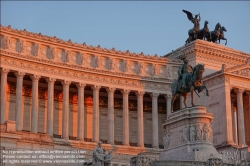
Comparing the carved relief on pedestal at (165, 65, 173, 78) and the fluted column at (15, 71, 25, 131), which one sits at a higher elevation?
the carved relief on pedestal at (165, 65, 173, 78)

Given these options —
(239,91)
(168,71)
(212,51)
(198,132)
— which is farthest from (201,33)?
(198,132)

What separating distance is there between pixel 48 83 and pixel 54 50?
13.2ft

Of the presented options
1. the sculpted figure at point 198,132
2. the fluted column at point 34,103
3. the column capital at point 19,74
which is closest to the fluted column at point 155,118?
the fluted column at point 34,103

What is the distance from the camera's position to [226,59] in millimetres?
74188

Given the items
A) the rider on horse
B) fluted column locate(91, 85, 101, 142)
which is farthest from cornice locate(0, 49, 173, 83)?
the rider on horse

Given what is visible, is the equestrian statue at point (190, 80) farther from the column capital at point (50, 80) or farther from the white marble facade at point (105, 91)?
the column capital at point (50, 80)

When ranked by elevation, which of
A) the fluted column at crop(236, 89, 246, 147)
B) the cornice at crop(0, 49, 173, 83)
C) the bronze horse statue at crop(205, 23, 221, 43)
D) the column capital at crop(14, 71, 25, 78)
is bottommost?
the fluted column at crop(236, 89, 246, 147)

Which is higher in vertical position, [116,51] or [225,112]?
[116,51]

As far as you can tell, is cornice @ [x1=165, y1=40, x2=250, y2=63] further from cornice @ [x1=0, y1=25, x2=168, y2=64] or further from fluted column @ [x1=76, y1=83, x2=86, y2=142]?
fluted column @ [x1=76, y1=83, x2=86, y2=142]

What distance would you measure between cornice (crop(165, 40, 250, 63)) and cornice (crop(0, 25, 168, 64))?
128 inches

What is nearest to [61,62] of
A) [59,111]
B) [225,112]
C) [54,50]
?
[54,50]

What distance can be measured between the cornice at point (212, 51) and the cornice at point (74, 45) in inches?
128

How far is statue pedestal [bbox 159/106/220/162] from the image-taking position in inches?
1603

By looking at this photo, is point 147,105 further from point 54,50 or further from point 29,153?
point 29,153
